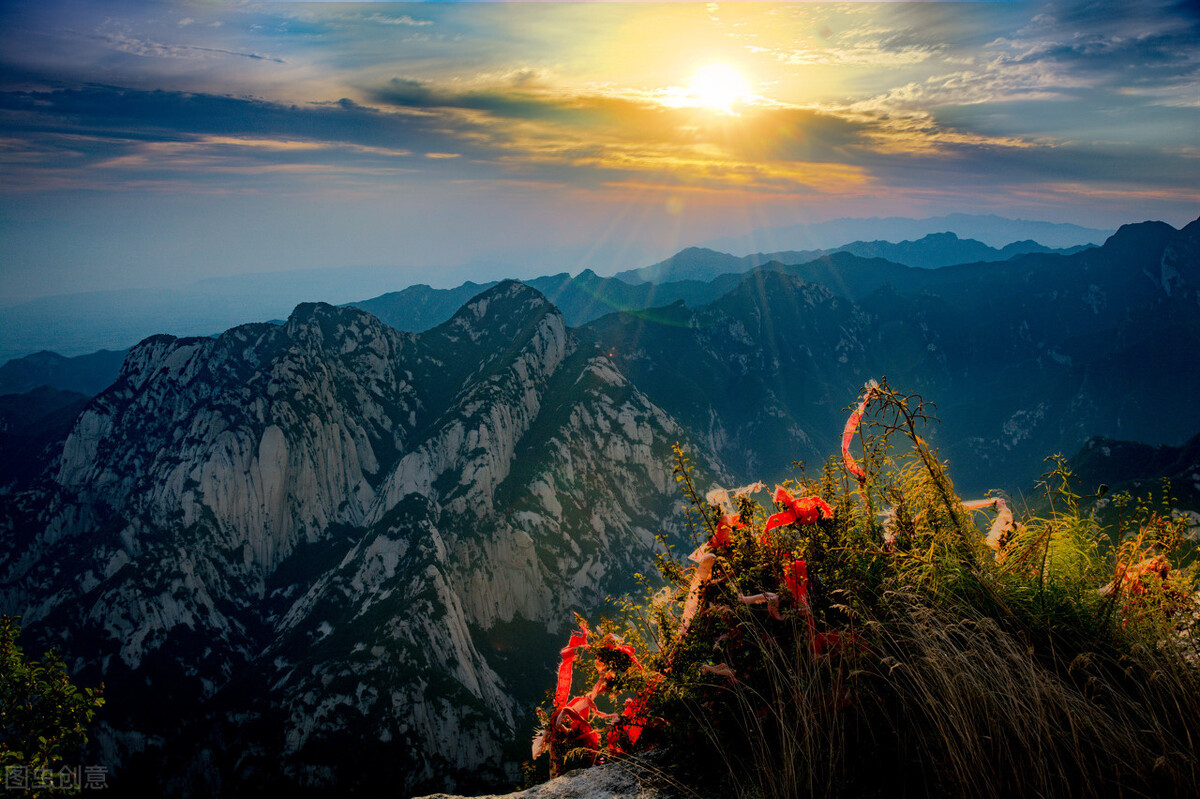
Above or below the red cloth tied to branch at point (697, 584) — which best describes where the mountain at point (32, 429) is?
below

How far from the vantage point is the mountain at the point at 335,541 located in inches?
2201

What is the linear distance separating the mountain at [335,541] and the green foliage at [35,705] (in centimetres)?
2298

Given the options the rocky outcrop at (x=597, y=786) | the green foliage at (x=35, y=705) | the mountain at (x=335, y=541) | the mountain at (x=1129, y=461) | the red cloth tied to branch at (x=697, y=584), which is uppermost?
the red cloth tied to branch at (x=697, y=584)

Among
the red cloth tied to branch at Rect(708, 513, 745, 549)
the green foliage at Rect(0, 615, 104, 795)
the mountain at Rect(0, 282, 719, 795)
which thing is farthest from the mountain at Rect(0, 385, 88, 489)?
the red cloth tied to branch at Rect(708, 513, 745, 549)

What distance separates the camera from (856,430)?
498 centimetres

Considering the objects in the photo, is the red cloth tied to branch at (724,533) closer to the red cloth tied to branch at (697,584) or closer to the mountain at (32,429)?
the red cloth tied to branch at (697,584)

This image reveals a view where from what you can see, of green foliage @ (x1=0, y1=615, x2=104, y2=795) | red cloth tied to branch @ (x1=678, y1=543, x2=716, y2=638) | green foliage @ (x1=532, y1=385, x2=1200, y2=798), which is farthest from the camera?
green foliage @ (x1=0, y1=615, x2=104, y2=795)

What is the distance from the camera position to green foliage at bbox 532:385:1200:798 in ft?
10.4

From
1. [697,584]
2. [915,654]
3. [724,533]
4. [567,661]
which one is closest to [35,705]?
[567,661]

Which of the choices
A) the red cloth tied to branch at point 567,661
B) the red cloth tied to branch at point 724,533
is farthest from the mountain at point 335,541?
the red cloth tied to branch at point 724,533

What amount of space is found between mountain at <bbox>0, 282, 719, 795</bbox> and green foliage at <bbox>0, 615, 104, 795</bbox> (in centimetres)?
2298

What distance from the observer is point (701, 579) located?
4.62 metres

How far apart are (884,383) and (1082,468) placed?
144m

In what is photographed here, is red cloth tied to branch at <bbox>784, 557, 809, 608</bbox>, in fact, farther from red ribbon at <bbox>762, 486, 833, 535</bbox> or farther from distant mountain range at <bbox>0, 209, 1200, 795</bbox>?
distant mountain range at <bbox>0, 209, 1200, 795</bbox>
